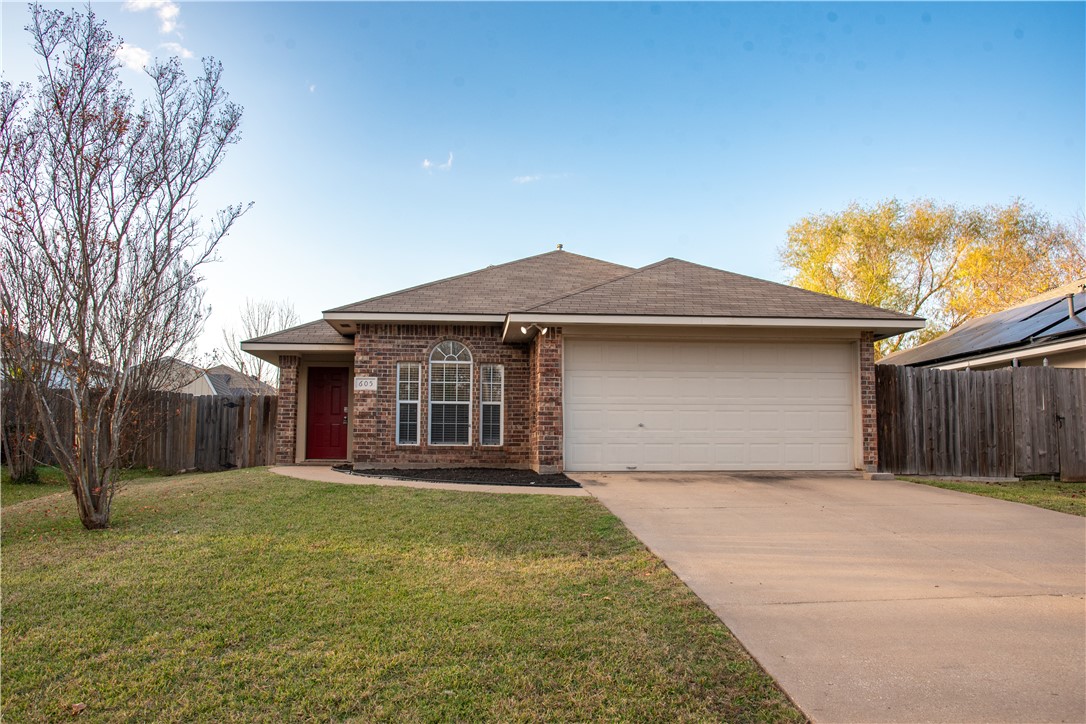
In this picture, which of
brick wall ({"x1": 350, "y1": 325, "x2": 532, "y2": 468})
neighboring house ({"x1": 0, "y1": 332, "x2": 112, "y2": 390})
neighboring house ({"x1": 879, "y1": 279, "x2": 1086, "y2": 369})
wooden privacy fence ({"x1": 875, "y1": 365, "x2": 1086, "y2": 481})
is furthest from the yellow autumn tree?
neighboring house ({"x1": 0, "y1": 332, "x2": 112, "y2": 390})

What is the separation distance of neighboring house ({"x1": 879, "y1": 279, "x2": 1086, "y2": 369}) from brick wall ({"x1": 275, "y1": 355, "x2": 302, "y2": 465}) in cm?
1580

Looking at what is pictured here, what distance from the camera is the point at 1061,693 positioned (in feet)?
10.3

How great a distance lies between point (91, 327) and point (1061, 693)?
321 inches

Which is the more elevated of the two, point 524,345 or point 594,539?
point 524,345

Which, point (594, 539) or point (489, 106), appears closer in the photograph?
point (594, 539)

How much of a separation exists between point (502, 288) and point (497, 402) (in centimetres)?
251

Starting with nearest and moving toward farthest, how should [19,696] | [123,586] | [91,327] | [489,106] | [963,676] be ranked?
[19,696]
[963,676]
[123,586]
[91,327]
[489,106]

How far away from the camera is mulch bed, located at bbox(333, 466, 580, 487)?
9.69m

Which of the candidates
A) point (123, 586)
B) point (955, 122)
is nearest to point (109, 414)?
point (123, 586)

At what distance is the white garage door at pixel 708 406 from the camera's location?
11.1m

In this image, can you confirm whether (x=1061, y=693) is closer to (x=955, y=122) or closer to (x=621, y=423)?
(x=621, y=423)

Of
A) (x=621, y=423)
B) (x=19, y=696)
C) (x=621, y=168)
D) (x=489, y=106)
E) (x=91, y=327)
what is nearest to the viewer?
(x=19, y=696)

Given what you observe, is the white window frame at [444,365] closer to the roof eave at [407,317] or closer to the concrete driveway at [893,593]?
the roof eave at [407,317]

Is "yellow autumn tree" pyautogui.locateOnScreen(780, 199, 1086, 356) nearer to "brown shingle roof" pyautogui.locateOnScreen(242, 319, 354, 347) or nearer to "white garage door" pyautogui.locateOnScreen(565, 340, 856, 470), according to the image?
"white garage door" pyautogui.locateOnScreen(565, 340, 856, 470)
